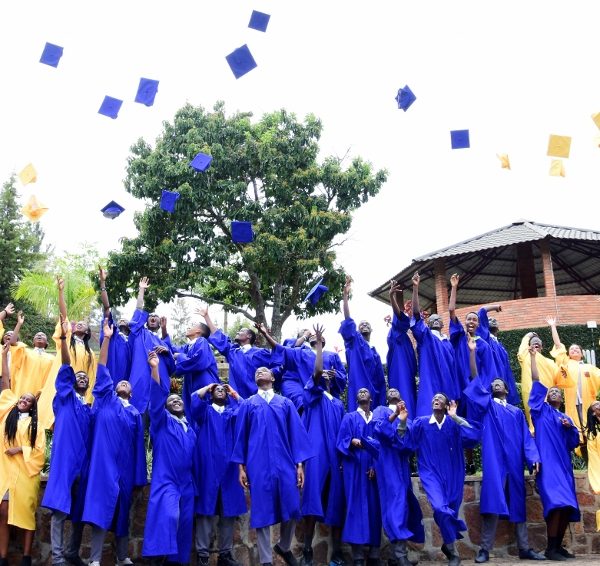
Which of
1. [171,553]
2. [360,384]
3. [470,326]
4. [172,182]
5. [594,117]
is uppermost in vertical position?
[172,182]

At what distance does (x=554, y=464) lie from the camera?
Result: 7.93 metres

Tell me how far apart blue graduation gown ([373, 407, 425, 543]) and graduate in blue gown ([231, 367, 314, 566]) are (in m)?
0.74

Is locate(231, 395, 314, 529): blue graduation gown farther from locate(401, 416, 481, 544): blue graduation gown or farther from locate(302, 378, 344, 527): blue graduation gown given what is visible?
locate(401, 416, 481, 544): blue graduation gown

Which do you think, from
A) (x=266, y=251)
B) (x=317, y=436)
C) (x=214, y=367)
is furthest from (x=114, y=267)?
(x=317, y=436)

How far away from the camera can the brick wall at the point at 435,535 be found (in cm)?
754

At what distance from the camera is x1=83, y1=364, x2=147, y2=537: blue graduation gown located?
271 inches

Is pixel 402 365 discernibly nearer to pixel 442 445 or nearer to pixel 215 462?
pixel 442 445

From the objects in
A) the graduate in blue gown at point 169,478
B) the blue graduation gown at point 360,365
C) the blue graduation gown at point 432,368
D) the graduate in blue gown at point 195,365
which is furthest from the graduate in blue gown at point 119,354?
the blue graduation gown at point 432,368

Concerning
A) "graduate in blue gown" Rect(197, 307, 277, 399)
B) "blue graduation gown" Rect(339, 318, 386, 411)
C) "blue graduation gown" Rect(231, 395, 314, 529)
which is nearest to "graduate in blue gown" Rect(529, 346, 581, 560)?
"blue graduation gown" Rect(339, 318, 386, 411)

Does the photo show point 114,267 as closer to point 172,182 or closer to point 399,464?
point 172,182

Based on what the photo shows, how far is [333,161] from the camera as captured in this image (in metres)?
19.9

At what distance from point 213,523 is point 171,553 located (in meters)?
0.84

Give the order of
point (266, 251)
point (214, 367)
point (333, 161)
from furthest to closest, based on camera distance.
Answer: point (333, 161) → point (266, 251) → point (214, 367)

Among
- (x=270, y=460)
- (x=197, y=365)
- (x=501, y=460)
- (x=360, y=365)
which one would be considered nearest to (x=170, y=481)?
(x=270, y=460)
